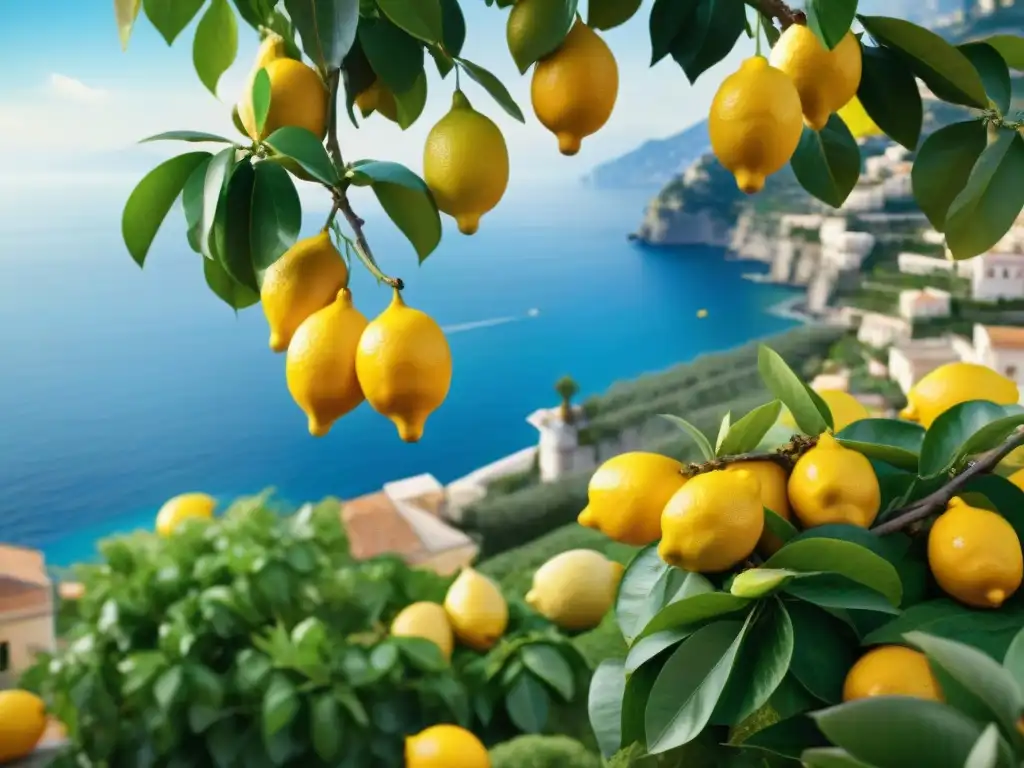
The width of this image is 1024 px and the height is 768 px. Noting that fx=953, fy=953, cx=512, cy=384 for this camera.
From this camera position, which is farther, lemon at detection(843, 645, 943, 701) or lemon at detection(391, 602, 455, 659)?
lemon at detection(391, 602, 455, 659)

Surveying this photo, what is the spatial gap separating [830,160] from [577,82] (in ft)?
0.59

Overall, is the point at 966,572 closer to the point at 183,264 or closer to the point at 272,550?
the point at 272,550

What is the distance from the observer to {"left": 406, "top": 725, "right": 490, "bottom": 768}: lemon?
3.52 feet

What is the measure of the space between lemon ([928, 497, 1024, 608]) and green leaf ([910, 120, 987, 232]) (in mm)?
182

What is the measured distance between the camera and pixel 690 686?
314mm

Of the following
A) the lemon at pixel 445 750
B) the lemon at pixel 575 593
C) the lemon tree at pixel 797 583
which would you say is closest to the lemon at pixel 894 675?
the lemon tree at pixel 797 583

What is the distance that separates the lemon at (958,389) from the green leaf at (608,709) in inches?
7.1

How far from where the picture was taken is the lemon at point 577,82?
0.40 meters

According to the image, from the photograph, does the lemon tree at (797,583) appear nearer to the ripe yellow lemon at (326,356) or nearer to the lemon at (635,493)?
the lemon at (635,493)

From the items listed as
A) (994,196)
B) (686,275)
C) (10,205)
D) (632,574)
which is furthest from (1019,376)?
(10,205)

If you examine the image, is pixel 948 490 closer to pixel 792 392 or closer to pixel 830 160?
pixel 792 392

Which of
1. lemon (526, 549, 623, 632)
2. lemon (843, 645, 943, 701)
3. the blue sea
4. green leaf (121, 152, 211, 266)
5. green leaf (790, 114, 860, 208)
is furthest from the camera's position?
the blue sea

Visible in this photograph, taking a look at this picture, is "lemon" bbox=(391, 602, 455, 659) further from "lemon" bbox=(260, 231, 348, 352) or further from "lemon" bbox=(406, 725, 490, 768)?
"lemon" bbox=(260, 231, 348, 352)

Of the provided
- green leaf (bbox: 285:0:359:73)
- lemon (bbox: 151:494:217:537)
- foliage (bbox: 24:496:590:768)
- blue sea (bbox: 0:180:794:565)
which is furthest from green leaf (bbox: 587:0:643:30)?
blue sea (bbox: 0:180:794:565)
